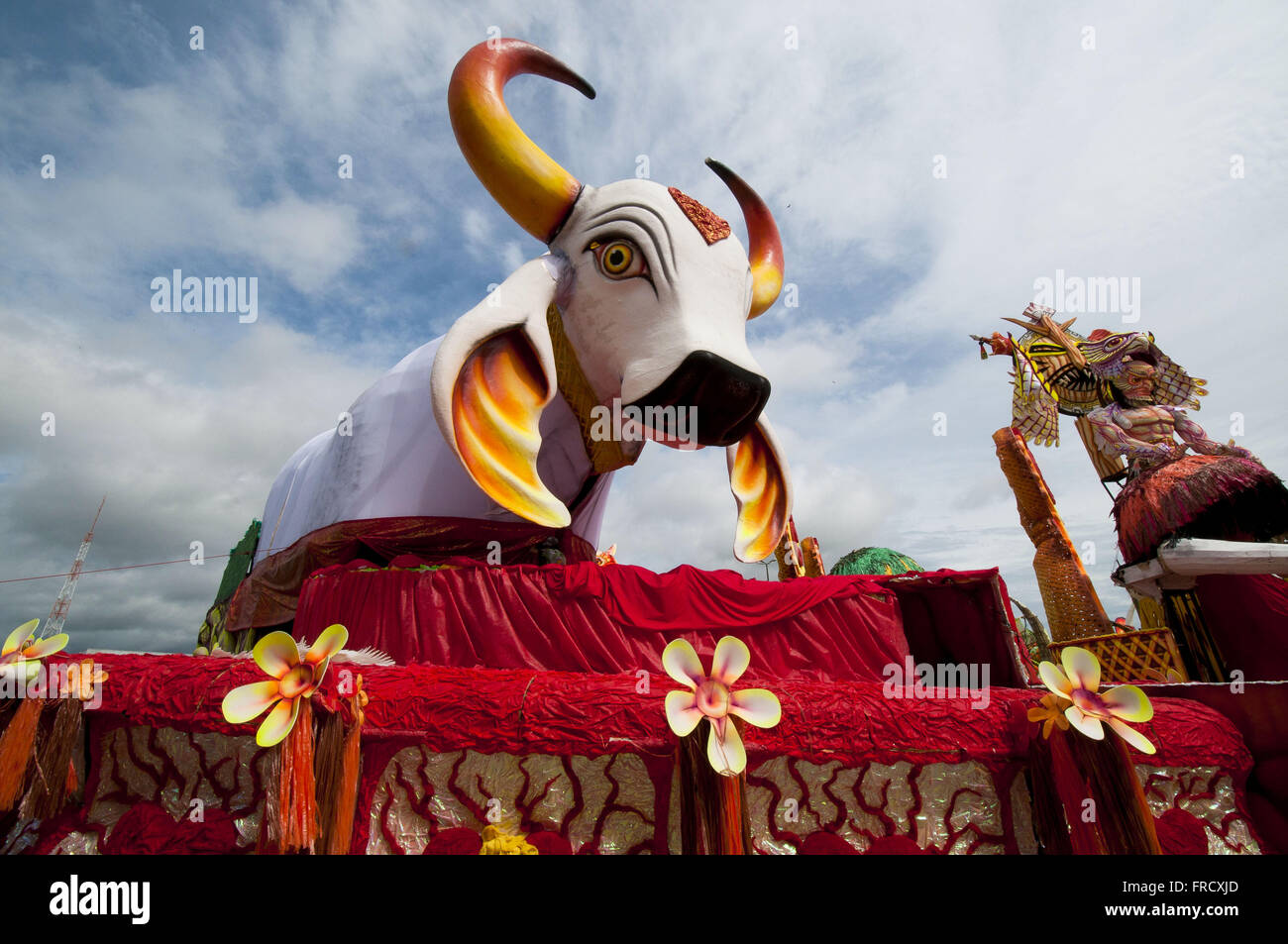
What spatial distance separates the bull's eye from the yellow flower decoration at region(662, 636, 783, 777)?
201cm

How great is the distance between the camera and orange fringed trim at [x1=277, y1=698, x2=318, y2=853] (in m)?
1.32

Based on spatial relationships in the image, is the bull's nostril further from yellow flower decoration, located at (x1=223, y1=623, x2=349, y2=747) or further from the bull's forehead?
yellow flower decoration, located at (x1=223, y1=623, x2=349, y2=747)

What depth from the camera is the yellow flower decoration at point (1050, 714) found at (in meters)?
1.57

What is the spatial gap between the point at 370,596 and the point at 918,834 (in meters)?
2.21

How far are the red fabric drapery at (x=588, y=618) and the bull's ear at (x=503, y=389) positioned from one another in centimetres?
36

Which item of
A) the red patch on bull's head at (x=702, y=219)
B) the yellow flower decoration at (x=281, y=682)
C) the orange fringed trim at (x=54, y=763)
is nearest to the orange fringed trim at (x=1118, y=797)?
the yellow flower decoration at (x=281, y=682)

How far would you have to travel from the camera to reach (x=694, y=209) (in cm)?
308

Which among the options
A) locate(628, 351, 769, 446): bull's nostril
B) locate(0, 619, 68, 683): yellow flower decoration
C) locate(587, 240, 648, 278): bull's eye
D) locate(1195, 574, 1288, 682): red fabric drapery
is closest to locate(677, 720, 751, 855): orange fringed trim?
locate(628, 351, 769, 446): bull's nostril

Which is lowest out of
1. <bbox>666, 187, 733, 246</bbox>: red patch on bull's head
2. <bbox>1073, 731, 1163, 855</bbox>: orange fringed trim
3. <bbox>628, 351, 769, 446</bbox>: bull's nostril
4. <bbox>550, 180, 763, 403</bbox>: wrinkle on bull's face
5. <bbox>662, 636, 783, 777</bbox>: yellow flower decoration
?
<bbox>1073, 731, 1163, 855</bbox>: orange fringed trim

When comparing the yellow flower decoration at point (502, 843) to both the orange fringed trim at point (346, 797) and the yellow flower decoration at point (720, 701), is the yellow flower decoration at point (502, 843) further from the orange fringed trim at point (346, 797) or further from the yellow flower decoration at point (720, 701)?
the yellow flower decoration at point (720, 701)

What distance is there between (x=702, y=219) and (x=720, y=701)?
2.48m

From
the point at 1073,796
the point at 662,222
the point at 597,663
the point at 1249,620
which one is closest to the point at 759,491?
the point at 597,663
